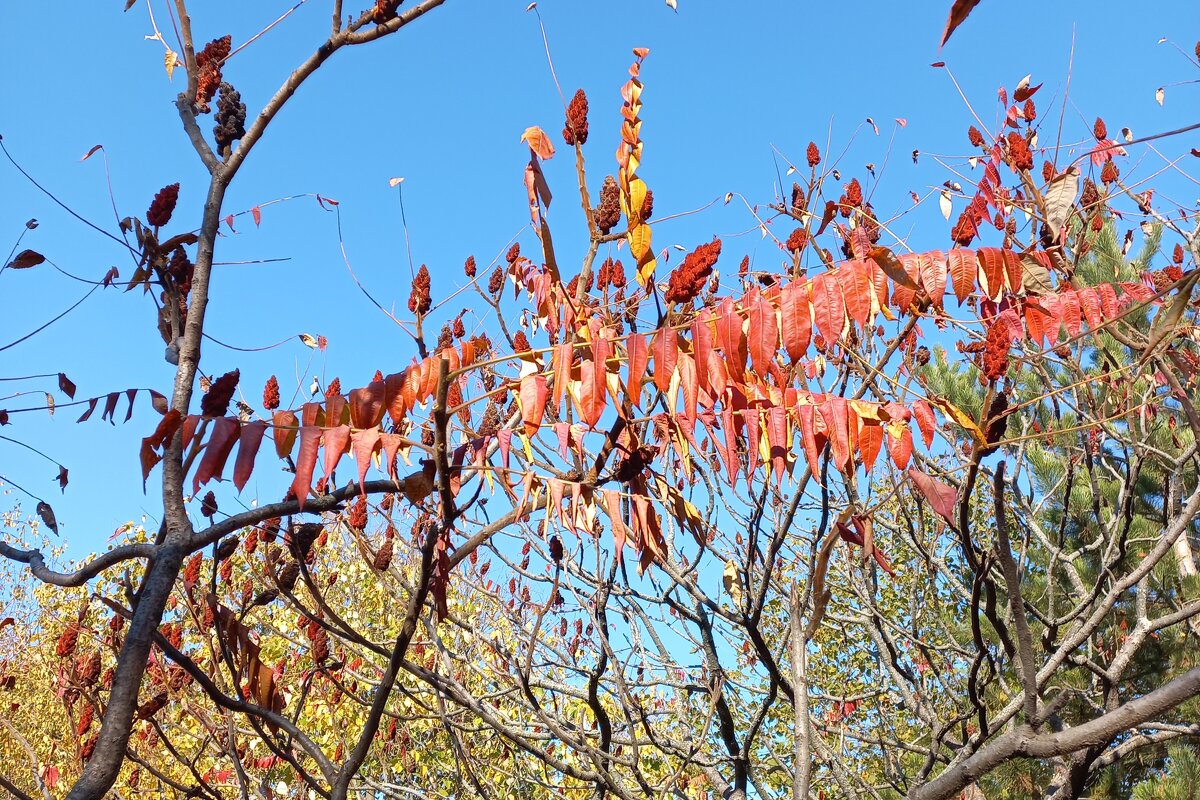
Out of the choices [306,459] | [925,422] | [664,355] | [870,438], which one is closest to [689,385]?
[664,355]

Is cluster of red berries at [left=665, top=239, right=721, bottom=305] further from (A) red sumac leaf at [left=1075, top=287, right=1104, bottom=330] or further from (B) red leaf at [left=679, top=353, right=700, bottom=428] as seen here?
(A) red sumac leaf at [left=1075, top=287, right=1104, bottom=330]

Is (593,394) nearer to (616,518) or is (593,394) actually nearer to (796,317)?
(616,518)

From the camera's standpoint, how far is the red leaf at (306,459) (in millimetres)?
1818

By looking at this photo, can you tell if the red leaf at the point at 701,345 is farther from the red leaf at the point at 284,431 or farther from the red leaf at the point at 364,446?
the red leaf at the point at 284,431

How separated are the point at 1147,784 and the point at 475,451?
24.6 ft

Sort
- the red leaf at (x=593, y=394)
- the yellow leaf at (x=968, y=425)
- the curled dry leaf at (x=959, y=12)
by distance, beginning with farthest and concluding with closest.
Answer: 1. the red leaf at (x=593, y=394)
2. the yellow leaf at (x=968, y=425)
3. the curled dry leaf at (x=959, y=12)

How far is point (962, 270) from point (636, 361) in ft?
3.17

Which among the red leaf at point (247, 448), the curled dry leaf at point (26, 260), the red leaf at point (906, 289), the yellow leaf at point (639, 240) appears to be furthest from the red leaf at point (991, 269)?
the curled dry leaf at point (26, 260)

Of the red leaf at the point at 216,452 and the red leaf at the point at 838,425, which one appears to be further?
the red leaf at the point at 838,425

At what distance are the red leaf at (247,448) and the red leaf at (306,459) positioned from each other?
0.09m

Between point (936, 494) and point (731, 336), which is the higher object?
point (731, 336)

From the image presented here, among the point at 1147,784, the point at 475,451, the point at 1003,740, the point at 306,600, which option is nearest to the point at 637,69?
the point at 475,451

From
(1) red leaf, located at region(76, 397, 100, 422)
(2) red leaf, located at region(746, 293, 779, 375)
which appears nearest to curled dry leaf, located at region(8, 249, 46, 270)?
(1) red leaf, located at region(76, 397, 100, 422)

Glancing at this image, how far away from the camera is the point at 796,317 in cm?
215
